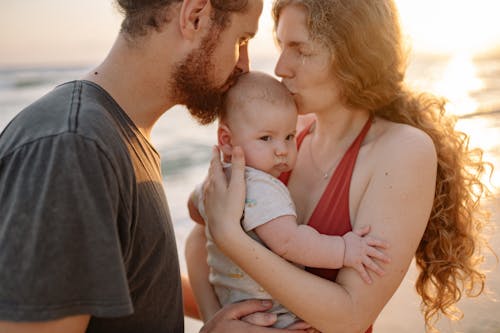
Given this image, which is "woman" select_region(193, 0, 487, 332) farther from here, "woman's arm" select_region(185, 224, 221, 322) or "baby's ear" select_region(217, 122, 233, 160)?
"woman's arm" select_region(185, 224, 221, 322)

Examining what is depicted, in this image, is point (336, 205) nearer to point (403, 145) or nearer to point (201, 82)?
point (403, 145)

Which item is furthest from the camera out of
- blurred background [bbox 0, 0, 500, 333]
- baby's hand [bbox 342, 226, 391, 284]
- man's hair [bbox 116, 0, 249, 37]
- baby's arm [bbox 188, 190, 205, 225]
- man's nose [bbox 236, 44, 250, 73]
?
blurred background [bbox 0, 0, 500, 333]

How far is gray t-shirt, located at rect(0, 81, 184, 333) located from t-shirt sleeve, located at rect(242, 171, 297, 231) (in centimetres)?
56

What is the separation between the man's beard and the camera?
244 cm

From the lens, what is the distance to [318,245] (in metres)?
2.29

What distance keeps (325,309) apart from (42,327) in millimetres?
1082

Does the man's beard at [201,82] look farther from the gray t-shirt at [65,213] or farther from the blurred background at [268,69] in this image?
the gray t-shirt at [65,213]

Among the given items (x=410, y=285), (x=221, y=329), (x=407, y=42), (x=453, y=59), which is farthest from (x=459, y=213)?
(x=453, y=59)

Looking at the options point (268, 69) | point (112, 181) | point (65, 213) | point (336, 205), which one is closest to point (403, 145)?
point (336, 205)

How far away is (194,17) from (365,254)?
119 cm

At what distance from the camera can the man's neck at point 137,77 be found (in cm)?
224

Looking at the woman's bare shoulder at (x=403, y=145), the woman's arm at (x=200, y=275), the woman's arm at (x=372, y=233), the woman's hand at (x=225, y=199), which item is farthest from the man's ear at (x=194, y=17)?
the woman's arm at (x=200, y=275)

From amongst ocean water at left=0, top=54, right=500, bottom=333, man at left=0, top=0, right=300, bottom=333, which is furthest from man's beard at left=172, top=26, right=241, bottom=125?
ocean water at left=0, top=54, right=500, bottom=333

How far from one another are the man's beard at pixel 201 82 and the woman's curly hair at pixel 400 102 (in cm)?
45
